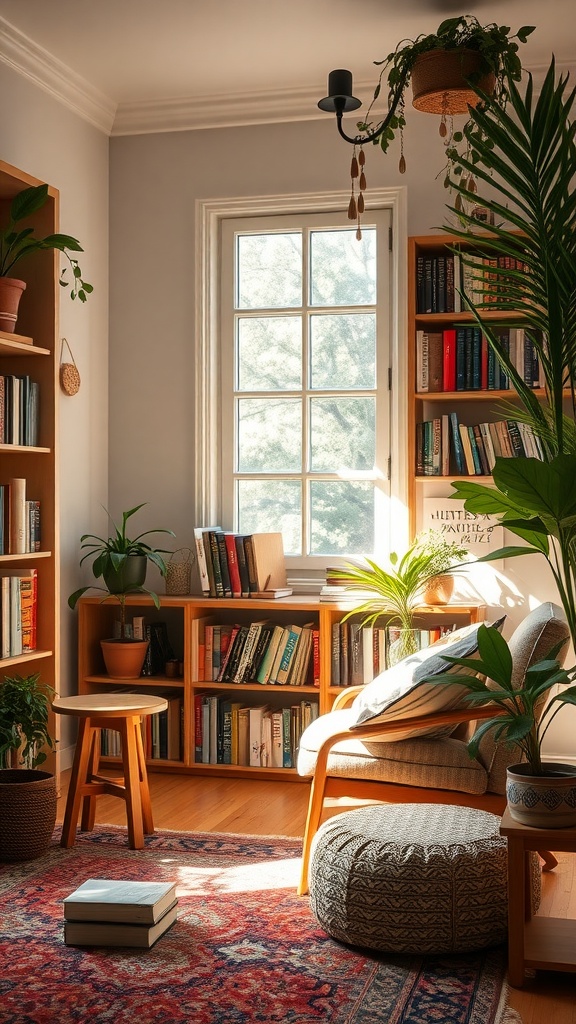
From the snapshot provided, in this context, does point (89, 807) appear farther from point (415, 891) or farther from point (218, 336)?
point (218, 336)

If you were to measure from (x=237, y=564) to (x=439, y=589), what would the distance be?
889mm

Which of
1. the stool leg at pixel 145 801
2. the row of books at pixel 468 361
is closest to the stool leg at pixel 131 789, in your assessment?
the stool leg at pixel 145 801

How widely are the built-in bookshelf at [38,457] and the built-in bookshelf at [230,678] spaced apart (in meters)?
0.54

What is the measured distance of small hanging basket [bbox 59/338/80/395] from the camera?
4.48m

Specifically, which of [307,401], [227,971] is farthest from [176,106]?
[227,971]

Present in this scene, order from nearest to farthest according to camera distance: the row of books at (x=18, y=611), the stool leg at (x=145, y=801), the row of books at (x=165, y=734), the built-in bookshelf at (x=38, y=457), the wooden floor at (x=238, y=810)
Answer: the wooden floor at (x=238, y=810)
the stool leg at (x=145, y=801)
the row of books at (x=18, y=611)
the built-in bookshelf at (x=38, y=457)
the row of books at (x=165, y=734)

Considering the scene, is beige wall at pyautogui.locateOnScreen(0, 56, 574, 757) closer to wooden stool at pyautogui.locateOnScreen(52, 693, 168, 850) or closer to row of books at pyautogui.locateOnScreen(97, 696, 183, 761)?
row of books at pyautogui.locateOnScreen(97, 696, 183, 761)

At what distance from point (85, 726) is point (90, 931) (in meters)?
0.96

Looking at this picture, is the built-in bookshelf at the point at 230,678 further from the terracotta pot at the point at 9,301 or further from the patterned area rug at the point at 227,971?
the terracotta pot at the point at 9,301

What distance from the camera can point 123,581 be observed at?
4445 millimetres

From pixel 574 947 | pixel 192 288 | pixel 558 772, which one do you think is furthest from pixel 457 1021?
pixel 192 288

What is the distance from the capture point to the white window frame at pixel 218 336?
4.56 m

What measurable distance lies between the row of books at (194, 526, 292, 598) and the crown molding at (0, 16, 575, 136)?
1879 millimetres

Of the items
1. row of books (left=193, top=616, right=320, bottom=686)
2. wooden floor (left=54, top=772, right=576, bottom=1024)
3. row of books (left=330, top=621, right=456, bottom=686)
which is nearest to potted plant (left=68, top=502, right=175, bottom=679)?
row of books (left=193, top=616, right=320, bottom=686)
